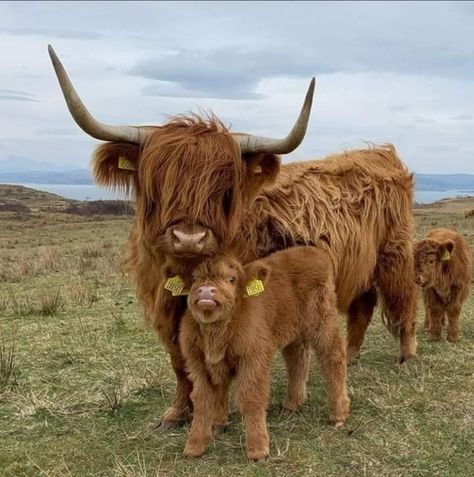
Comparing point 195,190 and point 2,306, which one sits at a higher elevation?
point 195,190

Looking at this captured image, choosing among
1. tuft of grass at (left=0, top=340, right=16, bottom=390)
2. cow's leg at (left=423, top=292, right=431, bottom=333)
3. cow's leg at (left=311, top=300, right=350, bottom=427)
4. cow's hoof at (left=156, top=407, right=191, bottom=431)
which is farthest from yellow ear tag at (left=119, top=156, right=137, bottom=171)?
cow's leg at (left=423, top=292, right=431, bottom=333)

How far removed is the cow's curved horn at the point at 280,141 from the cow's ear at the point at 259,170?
0.08 metres

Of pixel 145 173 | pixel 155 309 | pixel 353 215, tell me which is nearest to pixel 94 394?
pixel 155 309

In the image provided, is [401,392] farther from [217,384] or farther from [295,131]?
[295,131]

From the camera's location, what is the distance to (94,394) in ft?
17.4

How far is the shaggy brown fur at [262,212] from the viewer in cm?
389

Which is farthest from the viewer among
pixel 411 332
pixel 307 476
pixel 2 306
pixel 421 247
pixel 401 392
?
pixel 2 306

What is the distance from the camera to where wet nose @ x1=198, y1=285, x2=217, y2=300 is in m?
3.63

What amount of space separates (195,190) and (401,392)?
2463 millimetres

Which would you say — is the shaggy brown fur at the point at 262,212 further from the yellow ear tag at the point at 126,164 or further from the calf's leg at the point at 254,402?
the calf's leg at the point at 254,402

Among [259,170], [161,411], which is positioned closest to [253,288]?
[259,170]

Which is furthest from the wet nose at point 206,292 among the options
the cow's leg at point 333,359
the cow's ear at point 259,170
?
the cow's leg at point 333,359

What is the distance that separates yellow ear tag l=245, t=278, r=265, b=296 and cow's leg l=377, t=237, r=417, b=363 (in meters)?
2.32

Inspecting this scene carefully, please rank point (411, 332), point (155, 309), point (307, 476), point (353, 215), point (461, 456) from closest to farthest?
point (307, 476)
point (461, 456)
point (155, 309)
point (353, 215)
point (411, 332)
